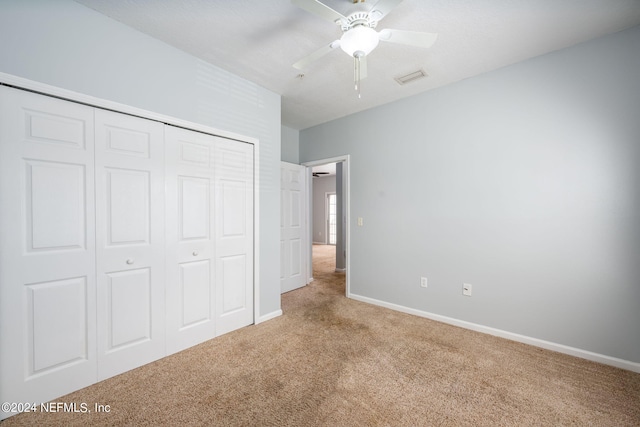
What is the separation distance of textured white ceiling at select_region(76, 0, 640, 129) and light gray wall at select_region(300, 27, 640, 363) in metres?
0.28

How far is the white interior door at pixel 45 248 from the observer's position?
1545 millimetres

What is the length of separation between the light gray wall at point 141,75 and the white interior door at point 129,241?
240mm

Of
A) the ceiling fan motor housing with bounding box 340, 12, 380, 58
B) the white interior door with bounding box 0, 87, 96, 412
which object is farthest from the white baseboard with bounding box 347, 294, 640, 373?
the white interior door with bounding box 0, 87, 96, 412

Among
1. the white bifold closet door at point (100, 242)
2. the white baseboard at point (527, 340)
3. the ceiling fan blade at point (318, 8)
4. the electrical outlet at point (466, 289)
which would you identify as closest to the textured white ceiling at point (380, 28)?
the ceiling fan blade at point (318, 8)

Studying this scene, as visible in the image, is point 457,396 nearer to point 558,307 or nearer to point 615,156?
point 558,307

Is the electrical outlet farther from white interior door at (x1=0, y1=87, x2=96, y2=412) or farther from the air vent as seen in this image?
white interior door at (x1=0, y1=87, x2=96, y2=412)

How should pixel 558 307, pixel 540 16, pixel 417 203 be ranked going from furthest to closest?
1. pixel 417 203
2. pixel 558 307
3. pixel 540 16

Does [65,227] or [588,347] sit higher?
[65,227]

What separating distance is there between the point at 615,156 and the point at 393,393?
249cm

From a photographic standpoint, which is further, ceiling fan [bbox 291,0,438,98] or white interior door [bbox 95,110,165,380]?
white interior door [bbox 95,110,165,380]

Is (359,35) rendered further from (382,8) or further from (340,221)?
(340,221)

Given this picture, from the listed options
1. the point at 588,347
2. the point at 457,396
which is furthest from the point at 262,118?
the point at 588,347

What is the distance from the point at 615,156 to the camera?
2061 millimetres

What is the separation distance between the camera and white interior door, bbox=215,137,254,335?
8.48 feet
